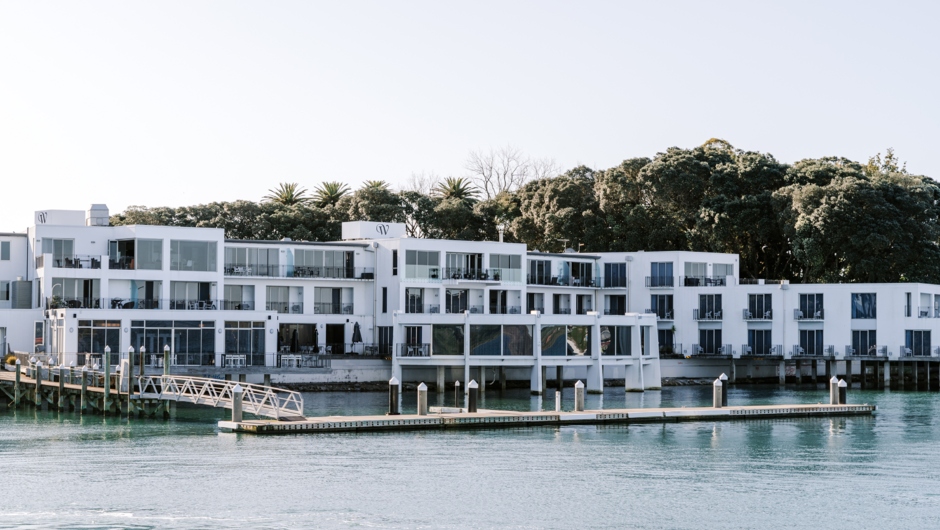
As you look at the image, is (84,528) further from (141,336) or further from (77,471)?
(141,336)

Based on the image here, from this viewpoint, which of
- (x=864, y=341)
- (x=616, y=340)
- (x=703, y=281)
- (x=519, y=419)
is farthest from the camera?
(x=703, y=281)

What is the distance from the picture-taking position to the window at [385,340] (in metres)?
69.5

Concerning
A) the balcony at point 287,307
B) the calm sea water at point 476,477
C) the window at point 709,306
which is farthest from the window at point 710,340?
the calm sea water at point 476,477

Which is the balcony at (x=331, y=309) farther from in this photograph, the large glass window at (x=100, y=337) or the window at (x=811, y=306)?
the window at (x=811, y=306)

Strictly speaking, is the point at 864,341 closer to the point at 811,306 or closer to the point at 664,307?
the point at 811,306

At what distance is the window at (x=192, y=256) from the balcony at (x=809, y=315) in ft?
112

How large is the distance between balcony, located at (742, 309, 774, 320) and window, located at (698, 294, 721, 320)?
1.82 metres

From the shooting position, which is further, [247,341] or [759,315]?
[759,315]

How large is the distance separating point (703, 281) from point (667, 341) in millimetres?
4493

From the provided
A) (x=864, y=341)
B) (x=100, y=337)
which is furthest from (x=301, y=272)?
(x=864, y=341)

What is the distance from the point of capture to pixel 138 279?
62406mm

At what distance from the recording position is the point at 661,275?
77.2 metres

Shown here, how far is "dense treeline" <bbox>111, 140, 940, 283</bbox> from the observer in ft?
253

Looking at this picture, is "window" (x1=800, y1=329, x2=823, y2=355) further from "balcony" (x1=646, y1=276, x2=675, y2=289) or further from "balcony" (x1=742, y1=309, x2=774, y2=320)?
"balcony" (x1=646, y1=276, x2=675, y2=289)
